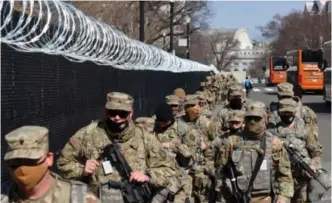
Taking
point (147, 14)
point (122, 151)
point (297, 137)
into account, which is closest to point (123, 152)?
point (122, 151)

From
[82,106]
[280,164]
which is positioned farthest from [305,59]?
[280,164]

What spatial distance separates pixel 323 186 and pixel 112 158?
364 cm

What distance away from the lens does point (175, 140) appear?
815 cm

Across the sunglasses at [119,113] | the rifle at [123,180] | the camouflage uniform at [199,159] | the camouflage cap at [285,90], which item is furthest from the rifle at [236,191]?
the camouflage cap at [285,90]

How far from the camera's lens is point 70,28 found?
780 centimetres

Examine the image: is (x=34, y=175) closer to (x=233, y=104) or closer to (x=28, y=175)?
(x=28, y=175)

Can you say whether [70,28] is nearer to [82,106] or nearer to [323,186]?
[82,106]

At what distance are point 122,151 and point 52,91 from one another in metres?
2.94

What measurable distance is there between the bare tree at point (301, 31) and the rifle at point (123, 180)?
84.6 m

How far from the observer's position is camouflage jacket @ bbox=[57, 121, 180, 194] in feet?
17.1

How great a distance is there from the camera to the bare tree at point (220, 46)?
445 feet

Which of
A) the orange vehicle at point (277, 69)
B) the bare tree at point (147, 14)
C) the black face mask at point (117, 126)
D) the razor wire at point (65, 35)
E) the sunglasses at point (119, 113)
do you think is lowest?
the orange vehicle at point (277, 69)

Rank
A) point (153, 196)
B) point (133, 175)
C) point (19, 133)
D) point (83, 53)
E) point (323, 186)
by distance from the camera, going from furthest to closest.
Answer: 1. point (83, 53)
2. point (323, 186)
3. point (153, 196)
4. point (133, 175)
5. point (19, 133)

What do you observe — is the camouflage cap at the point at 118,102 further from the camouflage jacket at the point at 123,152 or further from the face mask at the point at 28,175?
the face mask at the point at 28,175
